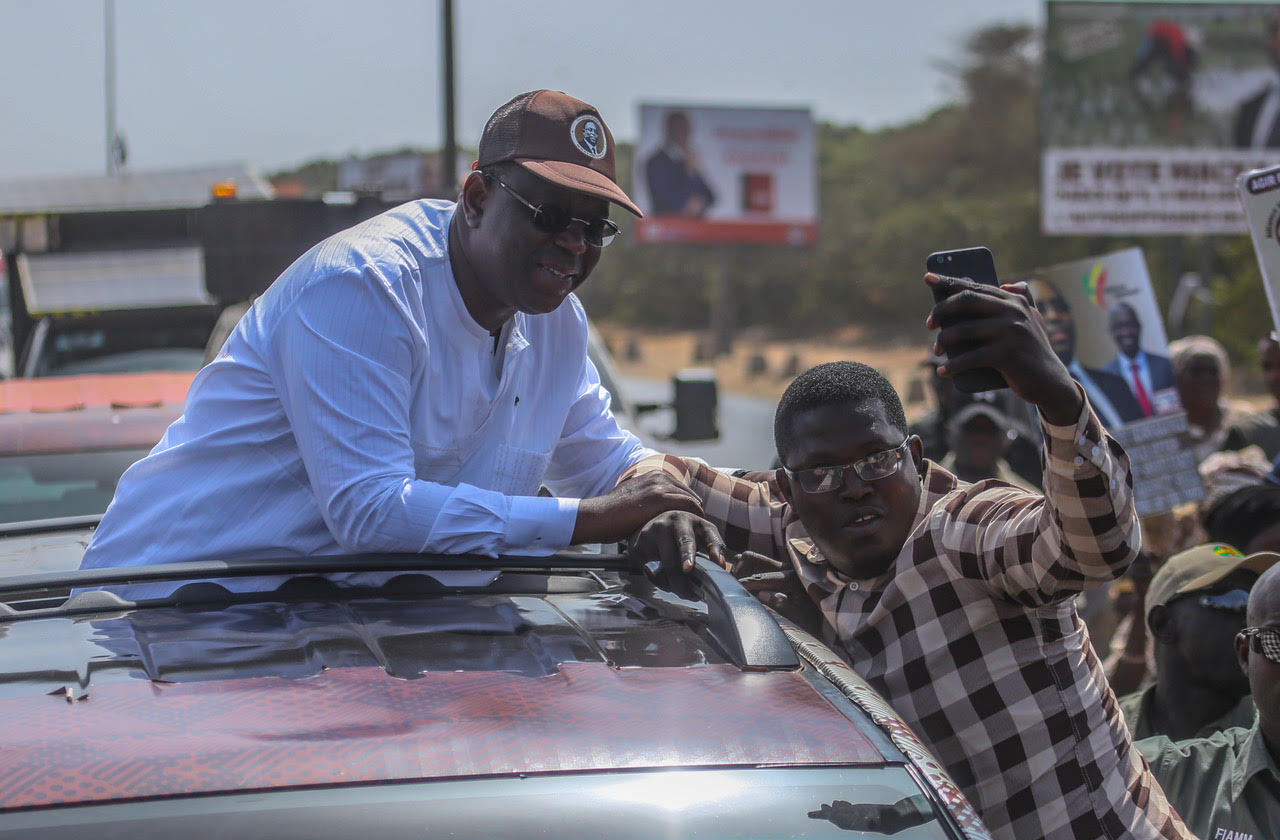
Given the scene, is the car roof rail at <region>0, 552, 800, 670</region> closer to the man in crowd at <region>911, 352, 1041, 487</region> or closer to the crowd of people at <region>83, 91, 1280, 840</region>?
the crowd of people at <region>83, 91, 1280, 840</region>

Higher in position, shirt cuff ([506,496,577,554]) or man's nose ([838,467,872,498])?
man's nose ([838,467,872,498])

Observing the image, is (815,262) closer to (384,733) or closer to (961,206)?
(961,206)

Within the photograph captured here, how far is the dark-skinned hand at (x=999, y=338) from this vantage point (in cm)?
202

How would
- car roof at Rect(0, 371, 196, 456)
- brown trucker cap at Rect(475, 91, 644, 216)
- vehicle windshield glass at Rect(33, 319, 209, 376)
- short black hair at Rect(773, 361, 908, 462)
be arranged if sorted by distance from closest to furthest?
short black hair at Rect(773, 361, 908, 462) < brown trucker cap at Rect(475, 91, 644, 216) < car roof at Rect(0, 371, 196, 456) < vehicle windshield glass at Rect(33, 319, 209, 376)

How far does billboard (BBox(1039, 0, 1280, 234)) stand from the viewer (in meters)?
21.0

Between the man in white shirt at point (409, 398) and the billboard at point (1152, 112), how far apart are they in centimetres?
1952

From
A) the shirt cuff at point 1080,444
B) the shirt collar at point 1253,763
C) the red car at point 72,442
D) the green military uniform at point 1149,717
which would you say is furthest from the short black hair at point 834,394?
the red car at point 72,442

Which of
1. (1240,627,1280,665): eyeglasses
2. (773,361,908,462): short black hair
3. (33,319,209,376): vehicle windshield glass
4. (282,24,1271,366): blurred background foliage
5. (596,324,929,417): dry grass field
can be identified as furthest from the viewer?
(282,24,1271,366): blurred background foliage

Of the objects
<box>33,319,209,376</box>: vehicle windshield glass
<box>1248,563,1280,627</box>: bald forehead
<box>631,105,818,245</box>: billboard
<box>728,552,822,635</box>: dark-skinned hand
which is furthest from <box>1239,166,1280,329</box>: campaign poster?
<box>631,105,818,245</box>: billboard

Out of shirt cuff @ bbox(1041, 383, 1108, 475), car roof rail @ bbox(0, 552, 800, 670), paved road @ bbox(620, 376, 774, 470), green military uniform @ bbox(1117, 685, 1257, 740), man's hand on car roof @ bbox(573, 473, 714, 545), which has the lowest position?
paved road @ bbox(620, 376, 774, 470)

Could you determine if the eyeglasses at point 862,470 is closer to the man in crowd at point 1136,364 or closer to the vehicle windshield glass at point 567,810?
the vehicle windshield glass at point 567,810

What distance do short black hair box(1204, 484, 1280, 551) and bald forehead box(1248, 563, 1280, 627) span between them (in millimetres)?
1764

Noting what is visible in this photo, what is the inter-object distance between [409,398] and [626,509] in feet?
1.43

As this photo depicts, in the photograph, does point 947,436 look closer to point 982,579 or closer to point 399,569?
point 982,579
